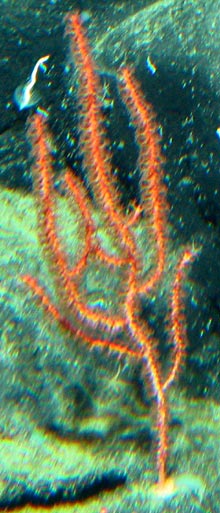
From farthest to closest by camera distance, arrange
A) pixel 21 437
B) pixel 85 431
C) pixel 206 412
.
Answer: pixel 206 412 → pixel 85 431 → pixel 21 437

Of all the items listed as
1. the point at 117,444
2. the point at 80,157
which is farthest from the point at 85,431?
the point at 80,157

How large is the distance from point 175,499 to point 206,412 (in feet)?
1.69

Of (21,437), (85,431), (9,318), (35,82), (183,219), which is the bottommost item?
(21,437)

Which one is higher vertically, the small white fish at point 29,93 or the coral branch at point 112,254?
the small white fish at point 29,93

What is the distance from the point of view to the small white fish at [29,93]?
3.10m

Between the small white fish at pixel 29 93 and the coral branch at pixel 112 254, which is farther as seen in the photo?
the small white fish at pixel 29 93

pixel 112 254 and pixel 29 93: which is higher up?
pixel 29 93

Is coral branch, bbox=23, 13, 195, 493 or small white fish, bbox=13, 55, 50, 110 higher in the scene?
small white fish, bbox=13, 55, 50, 110

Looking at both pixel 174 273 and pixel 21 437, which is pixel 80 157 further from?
pixel 21 437

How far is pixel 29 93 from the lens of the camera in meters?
3.10

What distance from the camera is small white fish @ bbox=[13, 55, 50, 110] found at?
310 cm

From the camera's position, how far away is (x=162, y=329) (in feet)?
8.95

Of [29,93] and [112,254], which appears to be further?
[29,93]

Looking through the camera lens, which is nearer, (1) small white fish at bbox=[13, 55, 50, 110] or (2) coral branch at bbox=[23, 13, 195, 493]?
(2) coral branch at bbox=[23, 13, 195, 493]
